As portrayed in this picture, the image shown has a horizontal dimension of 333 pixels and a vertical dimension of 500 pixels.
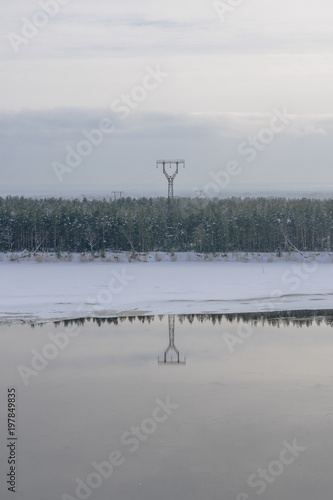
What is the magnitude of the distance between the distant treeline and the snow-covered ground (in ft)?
22.9

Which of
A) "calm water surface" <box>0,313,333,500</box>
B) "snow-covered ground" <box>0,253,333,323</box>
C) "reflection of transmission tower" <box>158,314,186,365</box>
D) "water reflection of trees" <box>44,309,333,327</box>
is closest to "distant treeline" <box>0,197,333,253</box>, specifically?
"snow-covered ground" <box>0,253,333,323</box>

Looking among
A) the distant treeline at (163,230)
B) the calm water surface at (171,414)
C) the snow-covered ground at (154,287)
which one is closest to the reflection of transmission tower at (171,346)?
the calm water surface at (171,414)

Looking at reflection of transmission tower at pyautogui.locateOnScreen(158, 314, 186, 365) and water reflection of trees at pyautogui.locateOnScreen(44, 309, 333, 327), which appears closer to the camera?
reflection of transmission tower at pyautogui.locateOnScreen(158, 314, 186, 365)

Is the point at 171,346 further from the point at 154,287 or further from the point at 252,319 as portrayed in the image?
the point at 154,287

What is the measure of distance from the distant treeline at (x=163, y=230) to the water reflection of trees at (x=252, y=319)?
36159mm

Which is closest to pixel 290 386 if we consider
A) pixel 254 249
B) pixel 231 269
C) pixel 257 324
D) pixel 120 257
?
pixel 257 324

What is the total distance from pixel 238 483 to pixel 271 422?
3.19 m

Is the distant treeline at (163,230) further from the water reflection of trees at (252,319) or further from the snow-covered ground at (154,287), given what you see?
the water reflection of trees at (252,319)

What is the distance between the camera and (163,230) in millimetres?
68000

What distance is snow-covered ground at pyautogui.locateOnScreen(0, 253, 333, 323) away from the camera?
30.3 meters

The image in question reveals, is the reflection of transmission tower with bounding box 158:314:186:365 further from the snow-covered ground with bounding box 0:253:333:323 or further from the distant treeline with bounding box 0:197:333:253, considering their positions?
the distant treeline with bounding box 0:197:333:253

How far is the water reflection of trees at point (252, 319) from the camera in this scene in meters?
27.1

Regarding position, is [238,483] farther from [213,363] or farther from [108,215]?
[108,215]

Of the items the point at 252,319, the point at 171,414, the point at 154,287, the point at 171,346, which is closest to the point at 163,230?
the point at 154,287
